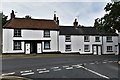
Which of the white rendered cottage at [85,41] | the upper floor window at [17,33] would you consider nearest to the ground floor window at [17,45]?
the upper floor window at [17,33]

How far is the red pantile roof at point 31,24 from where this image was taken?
46.4 m

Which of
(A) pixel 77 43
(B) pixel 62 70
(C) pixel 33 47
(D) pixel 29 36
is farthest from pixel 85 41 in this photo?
(B) pixel 62 70

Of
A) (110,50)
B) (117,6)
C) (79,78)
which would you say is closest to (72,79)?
(79,78)

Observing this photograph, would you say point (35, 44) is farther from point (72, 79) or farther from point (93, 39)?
point (72, 79)

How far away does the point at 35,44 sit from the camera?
47188 millimetres

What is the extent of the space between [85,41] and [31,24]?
12.7m

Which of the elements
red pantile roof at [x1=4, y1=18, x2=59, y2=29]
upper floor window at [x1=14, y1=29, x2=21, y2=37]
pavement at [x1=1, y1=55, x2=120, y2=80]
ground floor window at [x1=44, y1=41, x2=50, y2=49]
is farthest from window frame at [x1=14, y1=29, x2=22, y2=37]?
pavement at [x1=1, y1=55, x2=120, y2=80]

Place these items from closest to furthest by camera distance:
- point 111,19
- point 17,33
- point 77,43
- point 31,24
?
point 111,19
point 17,33
point 31,24
point 77,43

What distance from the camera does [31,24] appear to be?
159 ft

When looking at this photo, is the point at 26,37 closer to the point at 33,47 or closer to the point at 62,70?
the point at 33,47

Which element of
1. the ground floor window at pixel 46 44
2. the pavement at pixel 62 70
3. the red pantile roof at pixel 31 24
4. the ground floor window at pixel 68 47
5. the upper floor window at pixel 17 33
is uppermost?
the red pantile roof at pixel 31 24

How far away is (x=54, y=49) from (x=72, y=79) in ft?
107

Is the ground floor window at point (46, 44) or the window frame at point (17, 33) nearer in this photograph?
the window frame at point (17, 33)

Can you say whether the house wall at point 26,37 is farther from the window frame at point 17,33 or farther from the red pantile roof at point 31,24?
the red pantile roof at point 31,24
